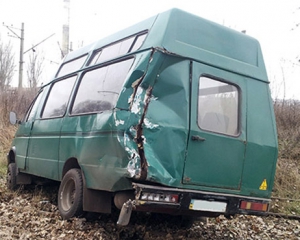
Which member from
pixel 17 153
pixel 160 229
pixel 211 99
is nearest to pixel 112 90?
pixel 211 99

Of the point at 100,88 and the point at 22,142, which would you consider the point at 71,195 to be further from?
the point at 22,142

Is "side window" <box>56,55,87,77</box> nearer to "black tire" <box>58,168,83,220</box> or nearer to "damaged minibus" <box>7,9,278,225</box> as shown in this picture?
"damaged minibus" <box>7,9,278,225</box>

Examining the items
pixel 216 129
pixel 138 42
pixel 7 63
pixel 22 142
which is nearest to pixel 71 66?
pixel 22 142

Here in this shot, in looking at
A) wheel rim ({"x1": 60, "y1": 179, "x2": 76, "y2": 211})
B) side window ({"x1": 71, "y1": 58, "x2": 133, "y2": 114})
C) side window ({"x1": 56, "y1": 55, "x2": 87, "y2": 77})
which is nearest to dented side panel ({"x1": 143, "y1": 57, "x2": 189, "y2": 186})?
side window ({"x1": 71, "y1": 58, "x2": 133, "y2": 114})

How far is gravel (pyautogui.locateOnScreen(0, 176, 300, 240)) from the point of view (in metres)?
4.63

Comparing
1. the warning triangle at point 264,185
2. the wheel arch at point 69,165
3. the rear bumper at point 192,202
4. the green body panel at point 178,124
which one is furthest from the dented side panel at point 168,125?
the wheel arch at point 69,165

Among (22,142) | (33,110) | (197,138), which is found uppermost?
(33,110)

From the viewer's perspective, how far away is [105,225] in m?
4.98

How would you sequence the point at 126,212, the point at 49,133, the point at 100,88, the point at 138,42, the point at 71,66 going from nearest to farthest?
the point at 126,212, the point at 138,42, the point at 100,88, the point at 49,133, the point at 71,66

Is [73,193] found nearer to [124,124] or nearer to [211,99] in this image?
[124,124]

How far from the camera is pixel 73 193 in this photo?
5020 millimetres

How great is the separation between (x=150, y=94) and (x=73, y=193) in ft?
6.23

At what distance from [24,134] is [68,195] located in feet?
7.62

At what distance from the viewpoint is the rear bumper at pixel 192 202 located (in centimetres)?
366
